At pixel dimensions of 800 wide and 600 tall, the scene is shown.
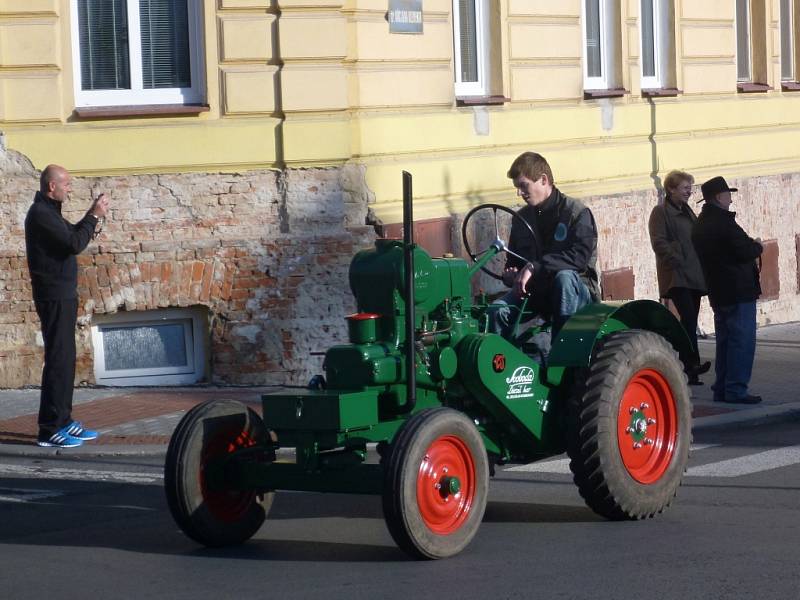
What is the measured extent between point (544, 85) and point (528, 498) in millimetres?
7635

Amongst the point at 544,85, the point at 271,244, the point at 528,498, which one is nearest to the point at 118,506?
the point at 528,498

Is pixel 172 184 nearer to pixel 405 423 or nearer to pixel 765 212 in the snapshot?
pixel 405 423

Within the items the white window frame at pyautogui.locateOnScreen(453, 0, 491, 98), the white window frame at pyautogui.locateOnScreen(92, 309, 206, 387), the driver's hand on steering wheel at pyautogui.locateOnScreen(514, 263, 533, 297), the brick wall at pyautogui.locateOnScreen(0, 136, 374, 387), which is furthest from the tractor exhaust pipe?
the white window frame at pyautogui.locateOnScreen(453, 0, 491, 98)

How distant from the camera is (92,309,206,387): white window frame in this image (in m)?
13.2

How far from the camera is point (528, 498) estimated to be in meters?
8.51

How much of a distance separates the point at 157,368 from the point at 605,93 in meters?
5.61

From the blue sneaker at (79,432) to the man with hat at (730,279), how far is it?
476 cm

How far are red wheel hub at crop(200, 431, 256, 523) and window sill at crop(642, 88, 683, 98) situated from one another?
10438mm

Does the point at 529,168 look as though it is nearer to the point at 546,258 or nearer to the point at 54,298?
the point at 546,258

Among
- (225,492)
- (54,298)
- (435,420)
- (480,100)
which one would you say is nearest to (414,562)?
(435,420)

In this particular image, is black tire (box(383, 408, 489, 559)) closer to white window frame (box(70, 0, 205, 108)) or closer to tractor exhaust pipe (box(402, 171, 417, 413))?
tractor exhaust pipe (box(402, 171, 417, 413))

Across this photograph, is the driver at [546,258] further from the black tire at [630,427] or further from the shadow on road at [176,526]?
the shadow on road at [176,526]

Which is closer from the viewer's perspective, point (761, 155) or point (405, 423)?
point (405, 423)

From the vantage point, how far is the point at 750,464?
9578 mm
